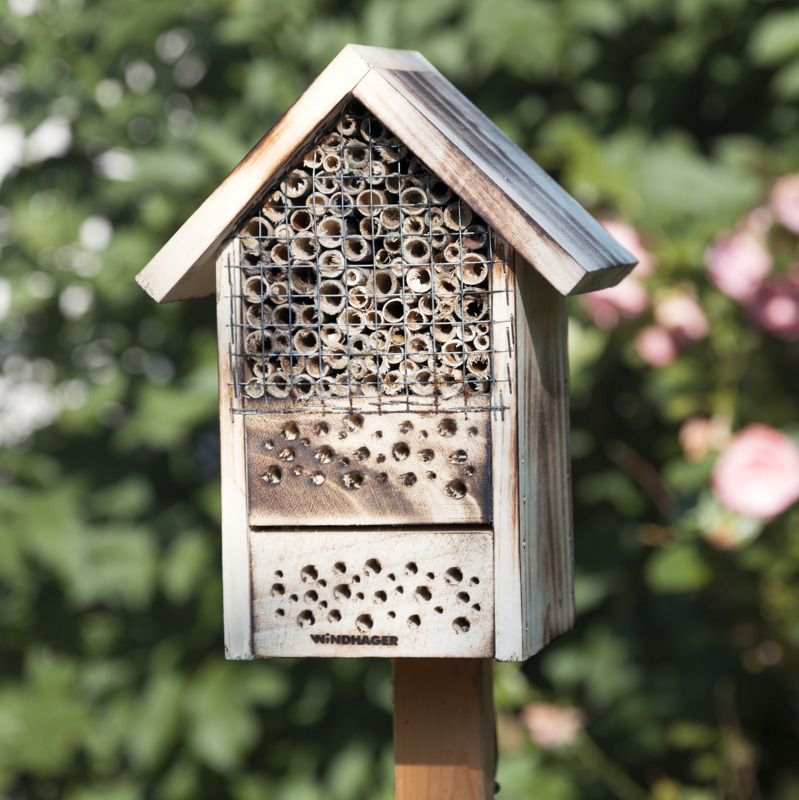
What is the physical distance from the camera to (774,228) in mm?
1864

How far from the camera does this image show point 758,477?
167cm

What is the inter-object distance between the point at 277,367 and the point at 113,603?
1408mm

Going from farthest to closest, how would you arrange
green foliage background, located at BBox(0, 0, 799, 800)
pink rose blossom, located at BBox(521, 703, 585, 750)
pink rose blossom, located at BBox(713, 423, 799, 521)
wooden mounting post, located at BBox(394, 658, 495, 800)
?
pink rose blossom, located at BBox(521, 703, 585, 750) → green foliage background, located at BBox(0, 0, 799, 800) → pink rose blossom, located at BBox(713, 423, 799, 521) → wooden mounting post, located at BBox(394, 658, 495, 800)

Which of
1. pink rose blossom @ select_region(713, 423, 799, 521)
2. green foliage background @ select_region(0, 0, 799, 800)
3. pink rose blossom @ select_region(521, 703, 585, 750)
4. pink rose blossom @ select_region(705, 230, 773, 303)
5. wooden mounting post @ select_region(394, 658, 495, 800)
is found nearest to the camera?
wooden mounting post @ select_region(394, 658, 495, 800)

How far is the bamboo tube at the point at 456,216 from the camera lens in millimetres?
930

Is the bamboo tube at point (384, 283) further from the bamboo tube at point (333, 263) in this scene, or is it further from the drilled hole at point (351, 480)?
the drilled hole at point (351, 480)

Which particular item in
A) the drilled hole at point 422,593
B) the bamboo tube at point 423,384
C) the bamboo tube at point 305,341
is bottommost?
the drilled hole at point 422,593

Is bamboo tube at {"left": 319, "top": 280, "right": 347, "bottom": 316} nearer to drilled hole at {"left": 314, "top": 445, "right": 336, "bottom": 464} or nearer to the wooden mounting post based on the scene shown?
drilled hole at {"left": 314, "top": 445, "right": 336, "bottom": 464}

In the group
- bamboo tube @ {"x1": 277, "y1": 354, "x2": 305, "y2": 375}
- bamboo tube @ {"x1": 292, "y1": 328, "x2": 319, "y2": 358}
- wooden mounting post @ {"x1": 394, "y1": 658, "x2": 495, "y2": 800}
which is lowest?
wooden mounting post @ {"x1": 394, "y1": 658, "x2": 495, "y2": 800}

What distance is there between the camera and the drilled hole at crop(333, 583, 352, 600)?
952 millimetres

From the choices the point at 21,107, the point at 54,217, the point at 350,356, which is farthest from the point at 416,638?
the point at 54,217

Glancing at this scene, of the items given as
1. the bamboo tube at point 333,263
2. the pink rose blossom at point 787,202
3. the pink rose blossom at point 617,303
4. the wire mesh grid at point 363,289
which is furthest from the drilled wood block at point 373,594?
the pink rose blossom at point 787,202

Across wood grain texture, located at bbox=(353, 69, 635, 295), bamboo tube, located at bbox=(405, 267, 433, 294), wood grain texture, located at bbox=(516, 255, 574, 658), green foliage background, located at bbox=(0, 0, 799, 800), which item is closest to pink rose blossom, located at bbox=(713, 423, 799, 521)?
green foliage background, located at bbox=(0, 0, 799, 800)

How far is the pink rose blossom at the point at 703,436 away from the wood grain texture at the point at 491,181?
970mm
